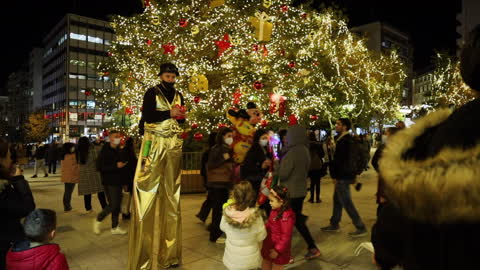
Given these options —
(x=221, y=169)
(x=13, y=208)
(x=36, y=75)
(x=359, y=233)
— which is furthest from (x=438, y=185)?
(x=36, y=75)

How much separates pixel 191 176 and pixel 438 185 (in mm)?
9611

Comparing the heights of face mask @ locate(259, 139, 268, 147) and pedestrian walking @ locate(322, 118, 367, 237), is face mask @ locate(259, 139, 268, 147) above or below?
above

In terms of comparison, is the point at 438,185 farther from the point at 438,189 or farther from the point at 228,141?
the point at 228,141

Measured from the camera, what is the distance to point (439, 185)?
121 centimetres

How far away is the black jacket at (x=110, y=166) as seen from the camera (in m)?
6.38

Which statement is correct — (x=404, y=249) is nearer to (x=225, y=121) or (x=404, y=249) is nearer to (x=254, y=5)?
(x=225, y=121)

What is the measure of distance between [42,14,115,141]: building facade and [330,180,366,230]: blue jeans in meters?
72.4

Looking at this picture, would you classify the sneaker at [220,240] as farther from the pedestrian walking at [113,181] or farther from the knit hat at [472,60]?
the knit hat at [472,60]

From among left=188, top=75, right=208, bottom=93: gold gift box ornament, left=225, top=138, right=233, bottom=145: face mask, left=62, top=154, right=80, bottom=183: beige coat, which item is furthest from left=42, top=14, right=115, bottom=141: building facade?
left=225, top=138, right=233, bottom=145: face mask

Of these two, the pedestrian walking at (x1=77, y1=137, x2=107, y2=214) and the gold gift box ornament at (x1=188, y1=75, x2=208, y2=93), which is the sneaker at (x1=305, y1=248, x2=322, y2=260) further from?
the gold gift box ornament at (x1=188, y1=75, x2=208, y2=93)

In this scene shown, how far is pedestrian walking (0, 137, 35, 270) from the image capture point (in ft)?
9.64

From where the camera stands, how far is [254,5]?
12562mm

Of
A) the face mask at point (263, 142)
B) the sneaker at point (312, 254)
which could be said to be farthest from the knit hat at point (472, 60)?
the face mask at point (263, 142)

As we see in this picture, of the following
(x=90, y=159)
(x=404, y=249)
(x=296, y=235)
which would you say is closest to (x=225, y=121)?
(x=90, y=159)
